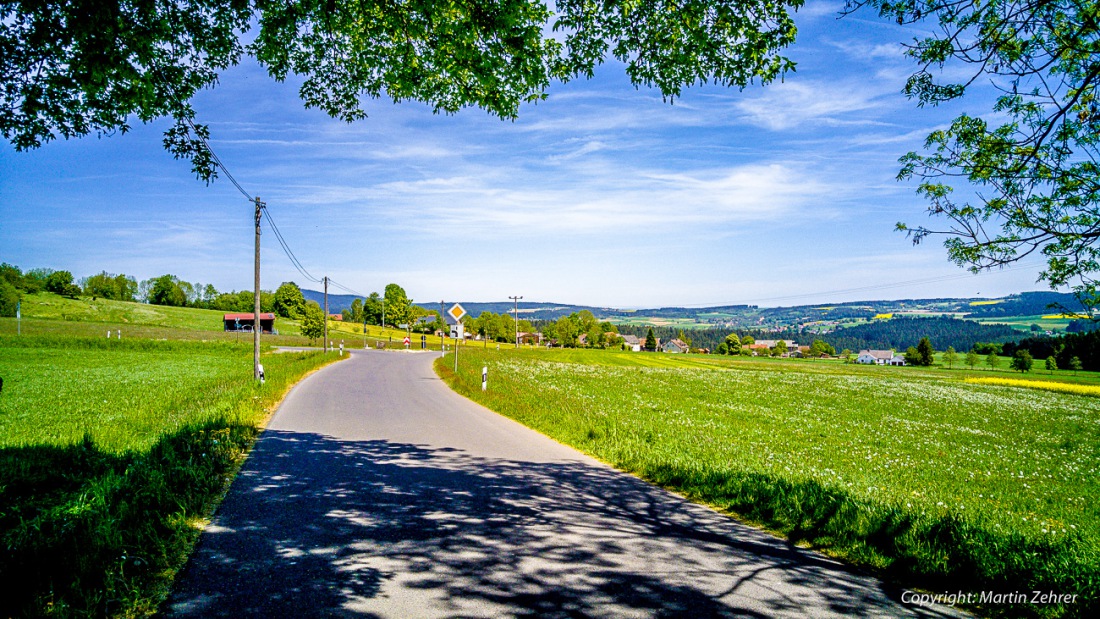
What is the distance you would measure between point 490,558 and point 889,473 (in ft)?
30.6

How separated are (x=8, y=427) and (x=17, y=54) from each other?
424 inches

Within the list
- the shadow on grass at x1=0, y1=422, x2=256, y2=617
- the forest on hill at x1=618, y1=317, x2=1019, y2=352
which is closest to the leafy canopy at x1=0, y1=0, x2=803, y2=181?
the shadow on grass at x1=0, y1=422, x2=256, y2=617

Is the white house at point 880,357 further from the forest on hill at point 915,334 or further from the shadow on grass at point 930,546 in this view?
the shadow on grass at point 930,546

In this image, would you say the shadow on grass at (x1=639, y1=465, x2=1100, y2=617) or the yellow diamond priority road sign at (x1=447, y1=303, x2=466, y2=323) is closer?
the shadow on grass at (x1=639, y1=465, x2=1100, y2=617)

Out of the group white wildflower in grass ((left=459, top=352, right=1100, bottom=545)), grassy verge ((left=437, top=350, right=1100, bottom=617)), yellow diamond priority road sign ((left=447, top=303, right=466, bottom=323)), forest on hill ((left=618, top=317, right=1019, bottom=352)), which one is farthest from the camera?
forest on hill ((left=618, top=317, right=1019, bottom=352))

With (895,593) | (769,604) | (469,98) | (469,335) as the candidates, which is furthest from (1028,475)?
(469,335)

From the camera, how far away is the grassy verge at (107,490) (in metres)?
3.72

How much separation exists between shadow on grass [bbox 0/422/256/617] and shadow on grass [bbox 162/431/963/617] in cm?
33

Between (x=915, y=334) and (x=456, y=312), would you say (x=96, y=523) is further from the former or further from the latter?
(x=915, y=334)

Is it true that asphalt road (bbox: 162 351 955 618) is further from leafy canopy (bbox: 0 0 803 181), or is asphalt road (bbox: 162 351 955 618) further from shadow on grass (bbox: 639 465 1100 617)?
leafy canopy (bbox: 0 0 803 181)

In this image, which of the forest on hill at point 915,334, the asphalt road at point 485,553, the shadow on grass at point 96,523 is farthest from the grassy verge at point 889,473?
the forest on hill at point 915,334

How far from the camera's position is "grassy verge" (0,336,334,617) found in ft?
12.2

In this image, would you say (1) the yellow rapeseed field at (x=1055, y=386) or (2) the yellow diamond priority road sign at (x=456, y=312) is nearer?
(2) the yellow diamond priority road sign at (x=456, y=312)

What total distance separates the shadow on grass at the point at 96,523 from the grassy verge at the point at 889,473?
582 centimetres
